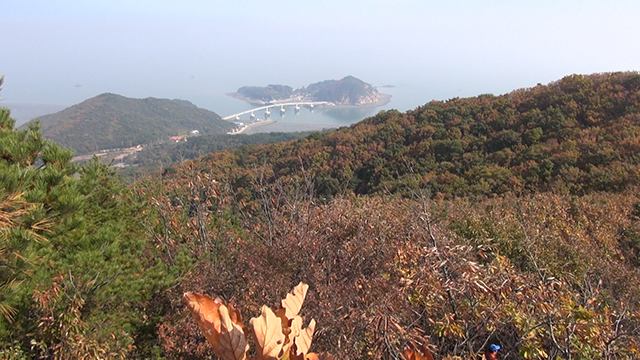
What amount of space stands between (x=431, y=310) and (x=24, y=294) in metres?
3.50

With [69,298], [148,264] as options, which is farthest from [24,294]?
[148,264]

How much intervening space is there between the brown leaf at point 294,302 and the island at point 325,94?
304ft

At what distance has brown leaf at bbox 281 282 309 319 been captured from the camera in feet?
4.59

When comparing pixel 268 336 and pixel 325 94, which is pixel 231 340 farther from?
pixel 325 94

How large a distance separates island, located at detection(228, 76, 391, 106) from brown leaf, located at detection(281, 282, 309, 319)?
304ft

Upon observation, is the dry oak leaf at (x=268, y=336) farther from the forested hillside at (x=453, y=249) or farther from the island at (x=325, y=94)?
the island at (x=325, y=94)

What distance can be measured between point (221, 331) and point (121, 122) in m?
70.8

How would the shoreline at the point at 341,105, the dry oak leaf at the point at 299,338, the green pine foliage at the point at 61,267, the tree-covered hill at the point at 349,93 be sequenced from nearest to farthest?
the dry oak leaf at the point at 299,338 → the green pine foliage at the point at 61,267 → the shoreline at the point at 341,105 → the tree-covered hill at the point at 349,93

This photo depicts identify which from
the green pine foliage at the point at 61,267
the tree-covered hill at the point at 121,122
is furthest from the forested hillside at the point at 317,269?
the tree-covered hill at the point at 121,122

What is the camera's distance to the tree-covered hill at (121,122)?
177ft

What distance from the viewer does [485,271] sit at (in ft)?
9.29

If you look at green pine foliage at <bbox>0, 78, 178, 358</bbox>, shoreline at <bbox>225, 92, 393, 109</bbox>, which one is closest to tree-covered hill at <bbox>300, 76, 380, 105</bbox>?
shoreline at <bbox>225, 92, 393, 109</bbox>

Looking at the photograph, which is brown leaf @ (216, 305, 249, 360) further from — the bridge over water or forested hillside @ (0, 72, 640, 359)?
the bridge over water

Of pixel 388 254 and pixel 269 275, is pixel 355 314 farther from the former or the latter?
pixel 388 254
